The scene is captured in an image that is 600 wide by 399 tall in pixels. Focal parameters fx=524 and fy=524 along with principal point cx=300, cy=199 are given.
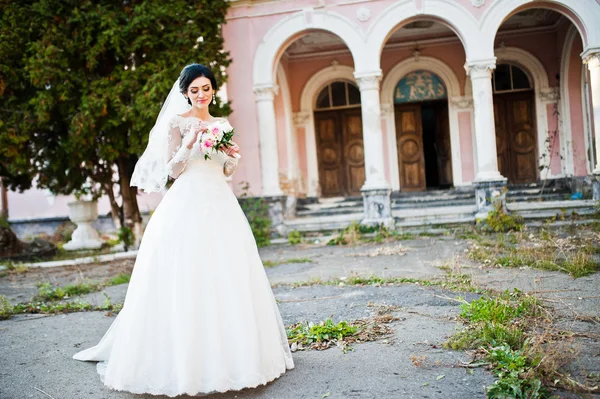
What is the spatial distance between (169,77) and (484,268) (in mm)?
6046

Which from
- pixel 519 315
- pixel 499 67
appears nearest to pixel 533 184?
pixel 499 67

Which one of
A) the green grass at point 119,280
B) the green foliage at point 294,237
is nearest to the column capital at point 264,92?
the green foliage at point 294,237

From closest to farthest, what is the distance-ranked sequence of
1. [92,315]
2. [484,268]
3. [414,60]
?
[92,315] < [484,268] < [414,60]

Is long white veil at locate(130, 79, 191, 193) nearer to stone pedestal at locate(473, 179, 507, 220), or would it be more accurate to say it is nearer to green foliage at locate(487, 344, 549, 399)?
green foliage at locate(487, 344, 549, 399)

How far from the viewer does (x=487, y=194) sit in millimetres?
10523

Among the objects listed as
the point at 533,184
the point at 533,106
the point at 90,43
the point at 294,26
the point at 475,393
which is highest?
the point at 294,26

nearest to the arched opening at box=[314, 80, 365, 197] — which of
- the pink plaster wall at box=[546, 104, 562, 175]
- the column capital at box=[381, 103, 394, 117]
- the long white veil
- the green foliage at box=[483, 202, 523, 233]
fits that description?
the column capital at box=[381, 103, 394, 117]

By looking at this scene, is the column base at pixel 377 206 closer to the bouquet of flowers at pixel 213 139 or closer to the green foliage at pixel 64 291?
the green foliage at pixel 64 291

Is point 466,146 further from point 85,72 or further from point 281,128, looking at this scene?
point 85,72

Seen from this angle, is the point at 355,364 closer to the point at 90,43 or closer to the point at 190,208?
the point at 190,208

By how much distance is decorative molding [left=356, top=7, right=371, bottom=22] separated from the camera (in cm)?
1112

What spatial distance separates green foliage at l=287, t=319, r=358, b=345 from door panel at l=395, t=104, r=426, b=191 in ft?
34.0

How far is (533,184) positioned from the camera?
12.7 metres

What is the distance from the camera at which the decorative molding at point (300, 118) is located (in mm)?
14117
